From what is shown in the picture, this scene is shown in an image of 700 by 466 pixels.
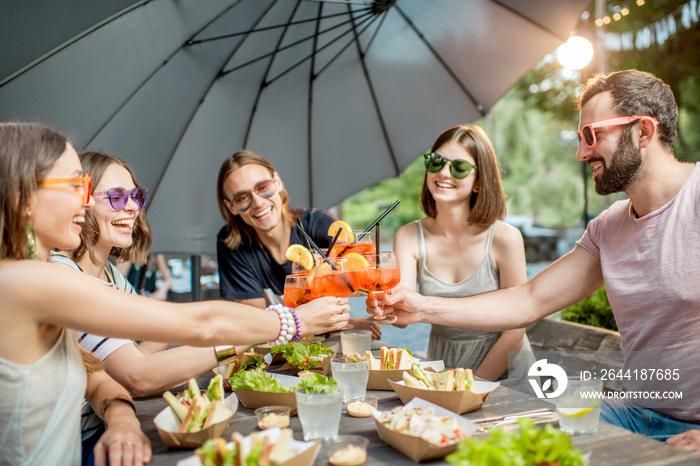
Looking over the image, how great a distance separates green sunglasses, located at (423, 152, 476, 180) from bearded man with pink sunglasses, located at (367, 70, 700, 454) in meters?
0.72

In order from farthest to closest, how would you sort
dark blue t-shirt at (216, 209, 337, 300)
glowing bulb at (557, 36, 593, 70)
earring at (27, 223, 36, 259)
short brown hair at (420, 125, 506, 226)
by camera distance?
glowing bulb at (557, 36, 593, 70), dark blue t-shirt at (216, 209, 337, 300), short brown hair at (420, 125, 506, 226), earring at (27, 223, 36, 259)

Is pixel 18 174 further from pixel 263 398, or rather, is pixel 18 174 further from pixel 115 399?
pixel 263 398

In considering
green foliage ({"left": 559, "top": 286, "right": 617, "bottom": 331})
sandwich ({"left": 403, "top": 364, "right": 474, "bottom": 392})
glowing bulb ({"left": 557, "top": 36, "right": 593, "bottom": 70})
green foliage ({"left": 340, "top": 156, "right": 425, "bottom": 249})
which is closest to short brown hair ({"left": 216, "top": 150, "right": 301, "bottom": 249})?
sandwich ({"left": 403, "top": 364, "right": 474, "bottom": 392})

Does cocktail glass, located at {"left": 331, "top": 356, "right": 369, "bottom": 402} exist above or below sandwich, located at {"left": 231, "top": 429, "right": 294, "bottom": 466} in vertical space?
below

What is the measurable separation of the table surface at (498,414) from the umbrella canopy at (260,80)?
1761mm

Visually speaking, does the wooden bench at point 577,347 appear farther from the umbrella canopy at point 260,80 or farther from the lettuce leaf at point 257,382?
the lettuce leaf at point 257,382

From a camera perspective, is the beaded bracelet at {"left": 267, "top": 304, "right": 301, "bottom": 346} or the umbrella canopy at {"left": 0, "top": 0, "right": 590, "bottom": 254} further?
the umbrella canopy at {"left": 0, "top": 0, "right": 590, "bottom": 254}

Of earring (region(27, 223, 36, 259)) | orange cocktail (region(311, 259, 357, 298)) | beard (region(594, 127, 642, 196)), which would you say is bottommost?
orange cocktail (region(311, 259, 357, 298))

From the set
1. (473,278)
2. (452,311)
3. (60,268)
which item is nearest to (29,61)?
(60,268)

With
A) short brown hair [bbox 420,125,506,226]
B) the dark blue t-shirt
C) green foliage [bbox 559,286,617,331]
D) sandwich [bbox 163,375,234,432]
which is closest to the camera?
sandwich [bbox 163,375,234,432]

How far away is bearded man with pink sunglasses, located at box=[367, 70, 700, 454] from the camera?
A: 2.21m

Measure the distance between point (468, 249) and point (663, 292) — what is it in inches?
48.6

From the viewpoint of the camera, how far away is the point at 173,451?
1.55 metres

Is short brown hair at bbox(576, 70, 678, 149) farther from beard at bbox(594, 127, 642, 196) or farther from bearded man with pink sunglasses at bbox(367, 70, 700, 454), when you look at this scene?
beard at bbox(594, 127, 642, 196)
